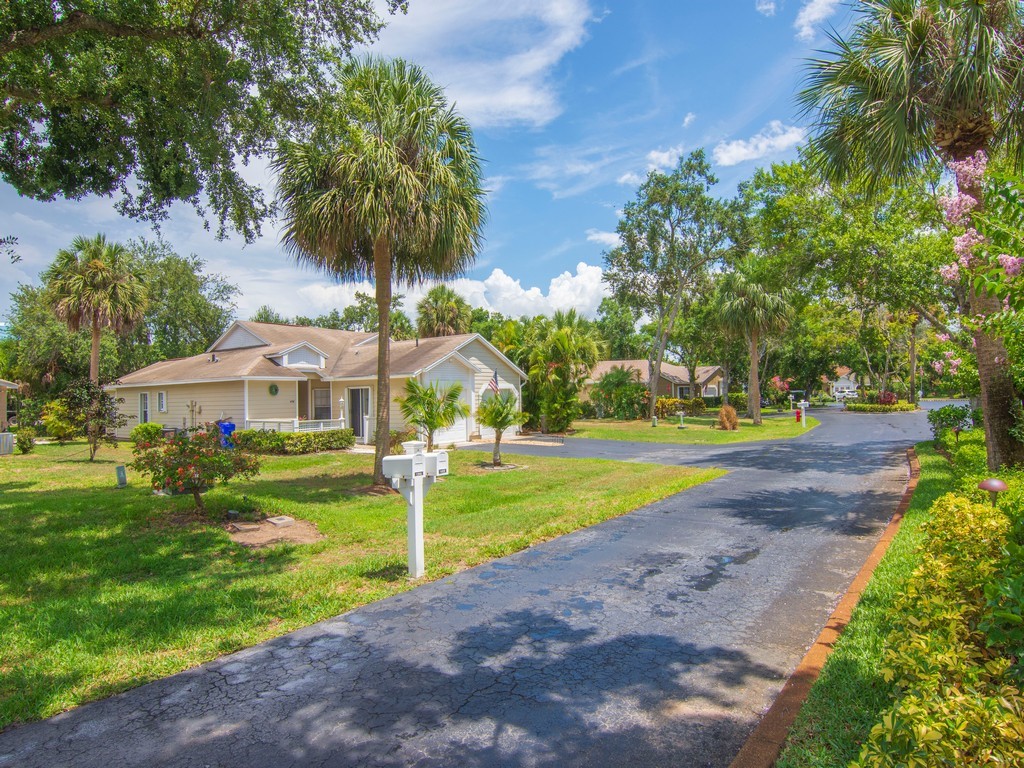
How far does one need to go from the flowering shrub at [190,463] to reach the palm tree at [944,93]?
10.9 meters

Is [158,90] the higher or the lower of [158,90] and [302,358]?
the higher

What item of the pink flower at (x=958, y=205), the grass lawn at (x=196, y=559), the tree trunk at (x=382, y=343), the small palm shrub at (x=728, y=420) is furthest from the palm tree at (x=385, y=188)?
the small palm shrub at (x=728, y=420)

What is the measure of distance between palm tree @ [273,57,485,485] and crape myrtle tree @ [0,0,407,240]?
1476 mm

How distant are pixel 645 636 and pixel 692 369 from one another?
48.5 metres

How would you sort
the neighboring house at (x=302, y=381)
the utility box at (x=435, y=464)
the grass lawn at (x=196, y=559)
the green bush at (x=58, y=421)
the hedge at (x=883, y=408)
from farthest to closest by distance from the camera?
the hedge at (x=883, y=408) → the green bush at (x=58, y=421) → the neighboring house at (x=302, y=381) → the utility box at (x=435, y=464) → the grass lawn at (x=196, y=559)

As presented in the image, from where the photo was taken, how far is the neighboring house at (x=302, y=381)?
23.2m

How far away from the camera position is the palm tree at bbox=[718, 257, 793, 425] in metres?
34.0

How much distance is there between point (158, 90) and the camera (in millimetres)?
8625

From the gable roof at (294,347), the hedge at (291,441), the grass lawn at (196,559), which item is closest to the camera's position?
the grass lawn at (196,559)

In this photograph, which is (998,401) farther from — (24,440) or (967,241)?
(24,440)

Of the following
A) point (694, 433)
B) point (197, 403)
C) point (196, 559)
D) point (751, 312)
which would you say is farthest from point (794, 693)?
point (751, 312)

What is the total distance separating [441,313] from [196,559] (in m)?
31.4

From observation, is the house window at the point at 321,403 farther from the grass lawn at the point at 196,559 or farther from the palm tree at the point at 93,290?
the grass lawn at the point at 196,559

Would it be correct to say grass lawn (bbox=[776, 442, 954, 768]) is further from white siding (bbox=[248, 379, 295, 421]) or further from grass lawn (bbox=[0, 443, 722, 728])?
white siding (bbox=[248, 379, 295, 421])
